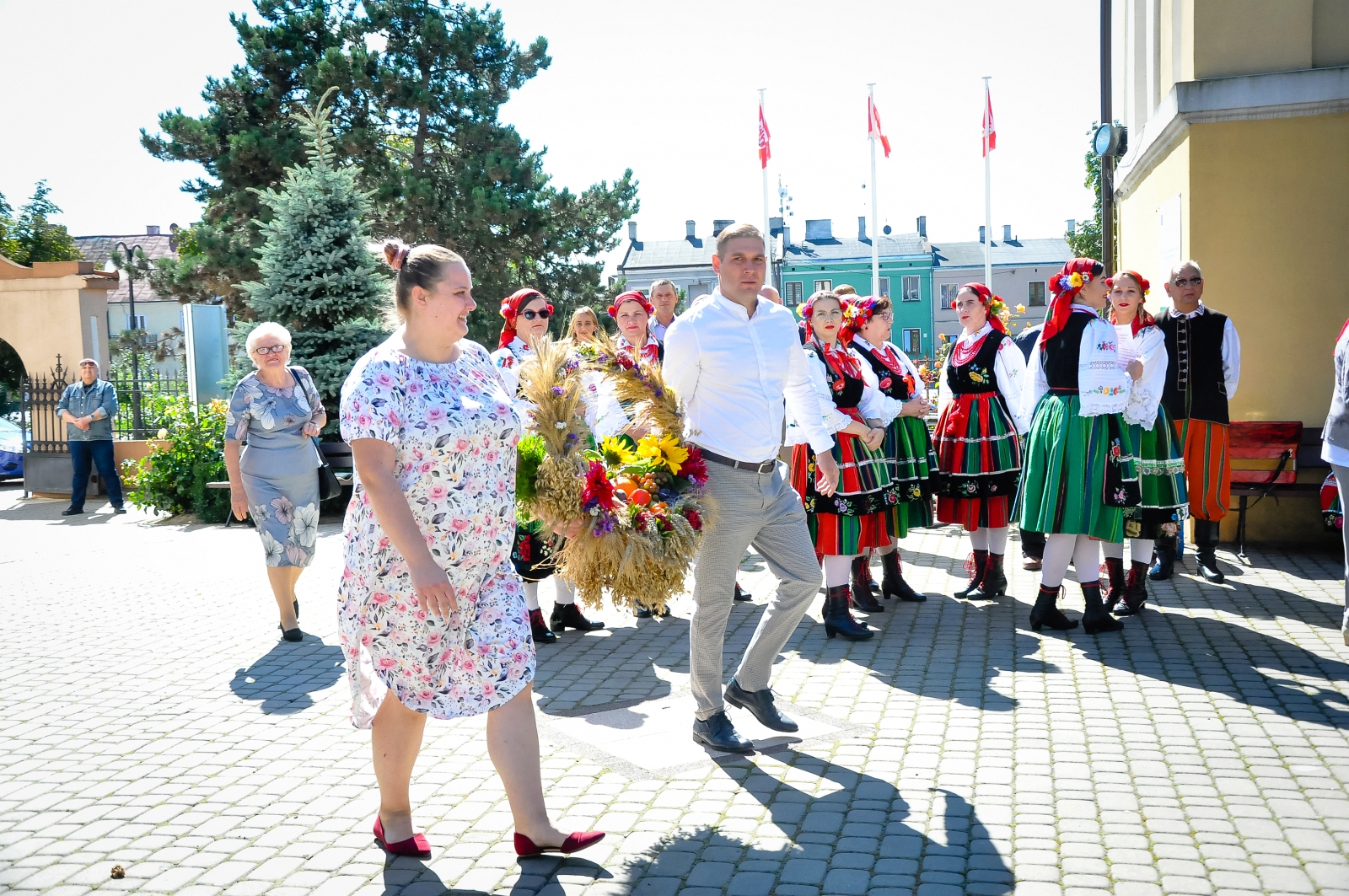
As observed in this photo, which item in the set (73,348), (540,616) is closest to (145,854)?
(540,616)

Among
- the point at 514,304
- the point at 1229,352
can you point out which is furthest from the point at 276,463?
the point at 1229,352

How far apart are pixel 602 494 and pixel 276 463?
166 inches

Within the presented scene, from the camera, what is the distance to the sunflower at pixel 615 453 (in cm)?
472

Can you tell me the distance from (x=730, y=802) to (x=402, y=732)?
1.33 metres

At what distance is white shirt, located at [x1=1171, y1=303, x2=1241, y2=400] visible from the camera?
29.1 feet

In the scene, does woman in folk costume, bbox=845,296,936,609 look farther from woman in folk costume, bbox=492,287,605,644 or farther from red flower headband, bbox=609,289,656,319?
woman in folk costume, bbox=492,287,605,644

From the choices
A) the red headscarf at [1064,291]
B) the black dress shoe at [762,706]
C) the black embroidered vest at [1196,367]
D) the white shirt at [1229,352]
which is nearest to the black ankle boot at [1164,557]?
the black embroidered vest at [1196,367]

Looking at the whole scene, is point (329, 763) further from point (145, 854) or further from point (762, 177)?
point (762, 177)

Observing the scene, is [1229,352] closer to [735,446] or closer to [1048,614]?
[1048,614]

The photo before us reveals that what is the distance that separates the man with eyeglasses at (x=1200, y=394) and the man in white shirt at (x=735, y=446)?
487 centimetres

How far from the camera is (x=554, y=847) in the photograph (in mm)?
4027

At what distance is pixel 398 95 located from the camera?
84.3 feet

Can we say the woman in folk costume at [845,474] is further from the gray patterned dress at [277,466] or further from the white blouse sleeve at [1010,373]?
the gray patterned dress at [277,466]

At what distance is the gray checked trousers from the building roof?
78190 millimetres
